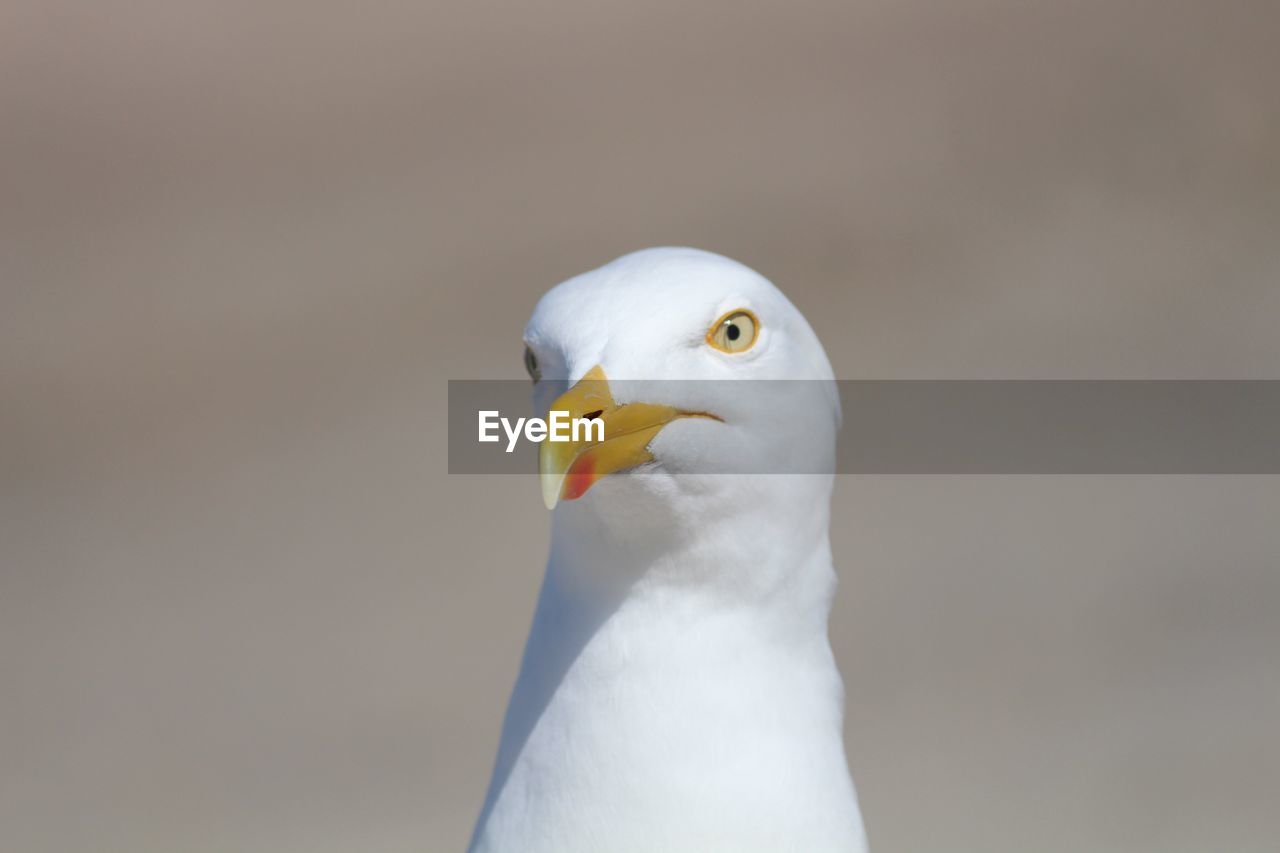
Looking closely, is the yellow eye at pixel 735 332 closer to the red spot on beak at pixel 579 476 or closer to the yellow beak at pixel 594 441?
the yellow beak at pixel 594 441

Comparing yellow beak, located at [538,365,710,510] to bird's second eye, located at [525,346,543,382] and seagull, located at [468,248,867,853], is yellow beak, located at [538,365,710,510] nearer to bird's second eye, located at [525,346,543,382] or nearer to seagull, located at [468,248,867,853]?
seagull, located at [468,248,867,853]

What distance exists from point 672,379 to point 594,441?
8.3 inches

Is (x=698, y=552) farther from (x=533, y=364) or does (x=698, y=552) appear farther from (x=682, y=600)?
(x=533, y=364)

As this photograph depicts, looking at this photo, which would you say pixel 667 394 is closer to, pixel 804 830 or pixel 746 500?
pixel 746 500

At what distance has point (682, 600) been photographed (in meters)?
3.08

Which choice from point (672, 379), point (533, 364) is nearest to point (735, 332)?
point (672, 379)

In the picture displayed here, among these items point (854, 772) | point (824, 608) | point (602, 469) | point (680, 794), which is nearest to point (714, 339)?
point (602, 469)

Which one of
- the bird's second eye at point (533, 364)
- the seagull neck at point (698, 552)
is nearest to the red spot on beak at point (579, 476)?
the seagull neck at point (698, 552)

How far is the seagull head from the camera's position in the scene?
2.88 meters

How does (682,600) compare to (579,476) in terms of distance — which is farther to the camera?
A: (682,600)

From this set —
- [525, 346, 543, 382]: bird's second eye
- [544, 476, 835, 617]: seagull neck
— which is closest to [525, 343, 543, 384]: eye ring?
[525, 346, 543, 382]: bird's second eye

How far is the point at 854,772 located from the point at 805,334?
15.1 ft

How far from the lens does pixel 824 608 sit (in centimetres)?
325

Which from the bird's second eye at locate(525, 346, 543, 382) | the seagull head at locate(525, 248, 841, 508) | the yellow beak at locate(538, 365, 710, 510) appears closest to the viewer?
the yellow beak at locate(538, 365, 710, 510)
